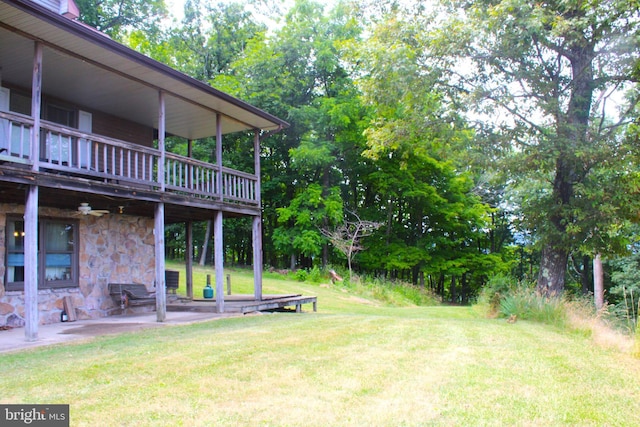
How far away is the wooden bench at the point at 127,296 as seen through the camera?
35.8ft

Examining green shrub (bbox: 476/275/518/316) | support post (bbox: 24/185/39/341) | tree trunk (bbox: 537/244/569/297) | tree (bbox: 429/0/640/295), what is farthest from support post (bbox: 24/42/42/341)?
tree trunk (bbox: 537/244/569/297)

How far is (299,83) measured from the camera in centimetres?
2508

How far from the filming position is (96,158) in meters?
8.44

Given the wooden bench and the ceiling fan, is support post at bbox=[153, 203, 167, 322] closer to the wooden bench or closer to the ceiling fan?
the ceiling fan

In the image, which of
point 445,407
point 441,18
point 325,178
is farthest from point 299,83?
point 445,407

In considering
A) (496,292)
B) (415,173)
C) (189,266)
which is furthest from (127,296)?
(415,173)

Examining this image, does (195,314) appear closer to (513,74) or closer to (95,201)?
(95,201)

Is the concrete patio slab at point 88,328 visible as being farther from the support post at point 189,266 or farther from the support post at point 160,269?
the support post at point 189,266

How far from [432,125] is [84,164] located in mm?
8743

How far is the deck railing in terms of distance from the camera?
24.8 feet

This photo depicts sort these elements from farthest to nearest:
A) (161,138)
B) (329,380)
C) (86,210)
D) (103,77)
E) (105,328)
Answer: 1. (86,210)
2. (161,138)
3. (103,77)
4. (105,328)
5. (329,380)

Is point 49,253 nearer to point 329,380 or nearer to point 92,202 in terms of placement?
point 92,202

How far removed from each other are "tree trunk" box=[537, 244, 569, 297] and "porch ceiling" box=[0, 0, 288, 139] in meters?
7.71

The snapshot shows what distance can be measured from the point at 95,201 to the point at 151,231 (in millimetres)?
2511
